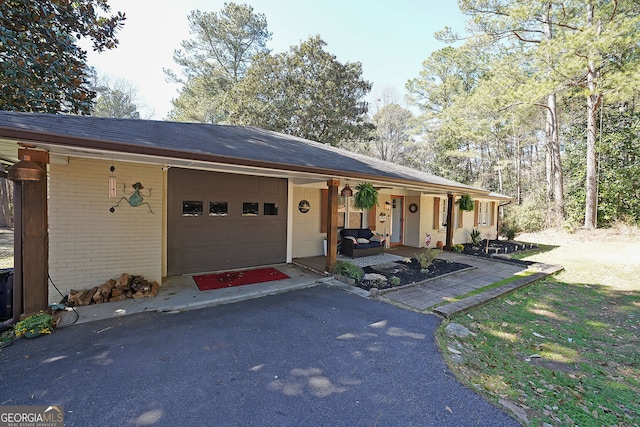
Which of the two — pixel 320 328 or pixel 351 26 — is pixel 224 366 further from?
pixel 351 26

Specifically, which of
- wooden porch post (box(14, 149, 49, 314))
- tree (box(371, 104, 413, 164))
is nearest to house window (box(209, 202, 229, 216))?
wooden porch post (box(14, 149, 49, 314))

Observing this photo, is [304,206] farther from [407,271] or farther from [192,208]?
[407,271]

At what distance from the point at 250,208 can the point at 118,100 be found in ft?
78.6

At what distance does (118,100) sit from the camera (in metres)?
22.8

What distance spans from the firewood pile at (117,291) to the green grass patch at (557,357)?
4.83m

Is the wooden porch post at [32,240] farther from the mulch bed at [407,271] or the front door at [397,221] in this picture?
the front door at [397,221]

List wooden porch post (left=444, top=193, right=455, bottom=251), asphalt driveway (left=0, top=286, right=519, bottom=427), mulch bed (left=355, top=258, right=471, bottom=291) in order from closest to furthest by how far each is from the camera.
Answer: asphalt driveway (left=0, top=286, right=519, bottom=427), mulch bed (left=355, top=258, right=471, bottom=291), wooden porch post (left=444, top=193, right=455, bottom=251)

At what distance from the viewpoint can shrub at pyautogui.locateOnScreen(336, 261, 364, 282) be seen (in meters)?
5.83

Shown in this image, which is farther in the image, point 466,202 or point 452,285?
point 466,202

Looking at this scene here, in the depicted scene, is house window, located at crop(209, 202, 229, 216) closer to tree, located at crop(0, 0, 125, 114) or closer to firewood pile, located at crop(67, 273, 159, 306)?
firewood pile, located at crop(67, 273, 159, 306)

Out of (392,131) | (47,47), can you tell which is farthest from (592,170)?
(47,47)

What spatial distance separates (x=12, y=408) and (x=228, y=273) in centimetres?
417

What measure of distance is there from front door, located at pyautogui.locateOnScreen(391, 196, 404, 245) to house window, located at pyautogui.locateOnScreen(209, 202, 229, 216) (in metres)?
6.37

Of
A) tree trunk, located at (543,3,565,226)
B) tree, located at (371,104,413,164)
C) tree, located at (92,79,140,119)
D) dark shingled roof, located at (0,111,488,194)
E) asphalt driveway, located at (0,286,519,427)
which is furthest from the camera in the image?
tree, located at (371,104,413,164)
